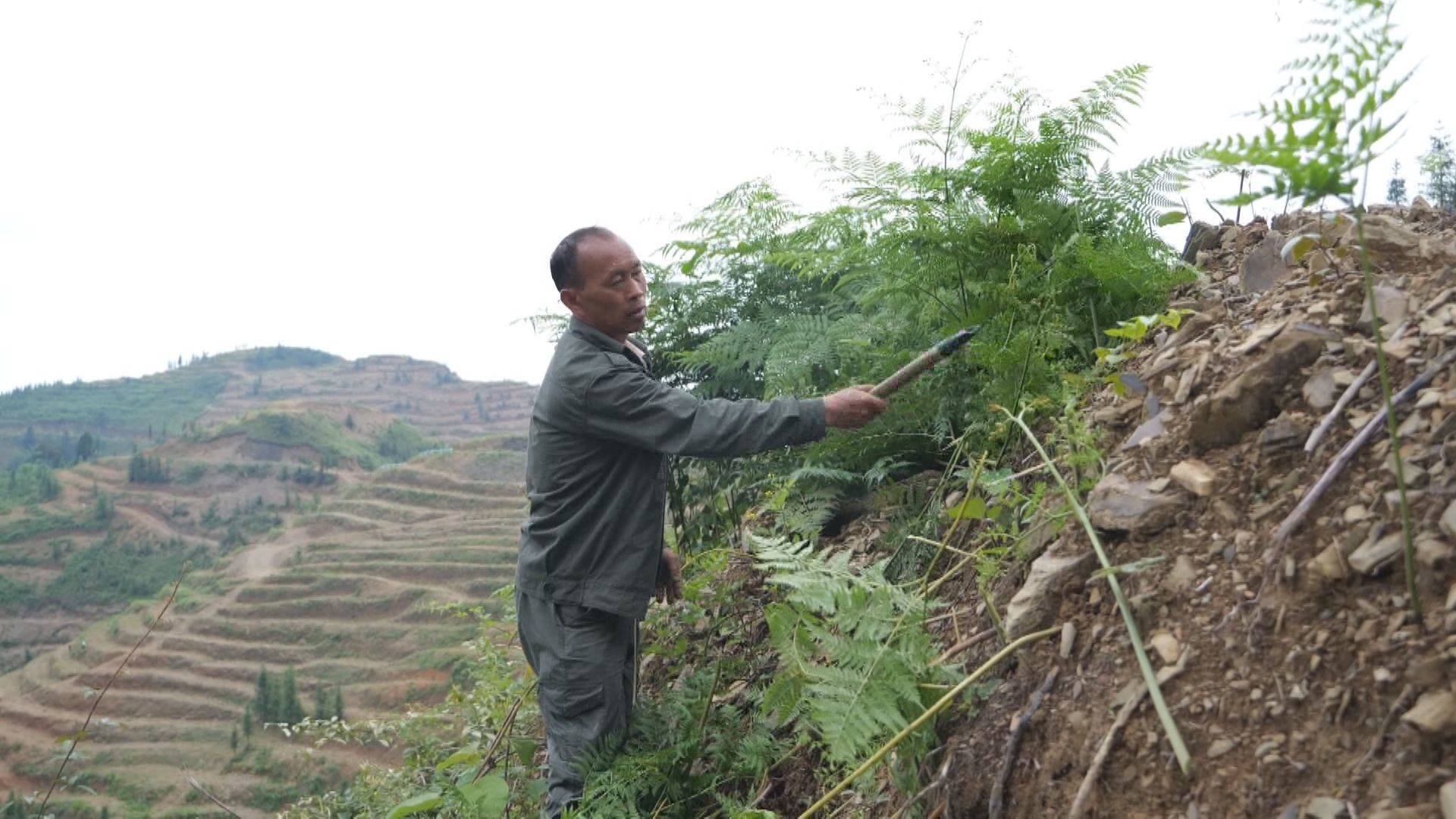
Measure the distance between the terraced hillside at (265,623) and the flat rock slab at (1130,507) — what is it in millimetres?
21410

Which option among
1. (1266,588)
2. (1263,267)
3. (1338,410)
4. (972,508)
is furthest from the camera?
(1263,267)

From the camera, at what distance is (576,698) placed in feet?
9.71

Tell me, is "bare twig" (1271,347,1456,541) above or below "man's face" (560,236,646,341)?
below

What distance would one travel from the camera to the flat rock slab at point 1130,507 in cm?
196

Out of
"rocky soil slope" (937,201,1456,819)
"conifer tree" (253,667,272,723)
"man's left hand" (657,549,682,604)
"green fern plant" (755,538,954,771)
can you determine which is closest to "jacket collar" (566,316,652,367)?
"man's left hand" (657,549,682,604)

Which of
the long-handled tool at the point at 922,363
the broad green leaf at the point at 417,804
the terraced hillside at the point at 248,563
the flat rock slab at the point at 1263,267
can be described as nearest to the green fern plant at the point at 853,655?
the long-handled tool at the point at 922,363

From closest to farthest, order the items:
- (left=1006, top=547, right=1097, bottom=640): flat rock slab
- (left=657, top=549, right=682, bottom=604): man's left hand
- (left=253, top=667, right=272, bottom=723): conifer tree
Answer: (left=1006, top=547, right=1097, bottom=640): flat rock slab < (left=657, top=549, right=682, bottom=604): man's left hand < (left=253, top=667, right=272, bottom=723): conifer tree

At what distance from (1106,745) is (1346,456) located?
2.22 feet

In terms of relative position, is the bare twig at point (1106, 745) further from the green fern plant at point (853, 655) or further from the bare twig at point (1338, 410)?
the bare twig at point (1338, 410)

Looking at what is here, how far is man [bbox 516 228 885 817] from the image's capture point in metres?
2.84

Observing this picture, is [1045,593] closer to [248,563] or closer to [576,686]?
[576,686]

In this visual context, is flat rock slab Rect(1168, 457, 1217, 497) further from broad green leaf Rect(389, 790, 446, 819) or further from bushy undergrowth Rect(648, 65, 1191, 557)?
broad green leaf Rect(389, 790, 446, 819)

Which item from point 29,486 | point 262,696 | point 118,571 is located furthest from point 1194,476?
point 29,486

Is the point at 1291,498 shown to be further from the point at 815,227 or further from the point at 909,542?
the point at 815,227
